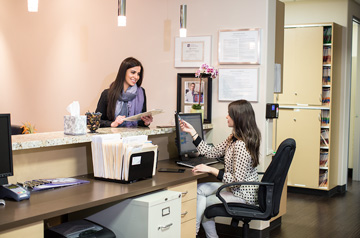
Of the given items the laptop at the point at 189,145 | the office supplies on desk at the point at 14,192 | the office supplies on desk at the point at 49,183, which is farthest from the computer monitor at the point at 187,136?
the office supplies on desk at the point at 14,192

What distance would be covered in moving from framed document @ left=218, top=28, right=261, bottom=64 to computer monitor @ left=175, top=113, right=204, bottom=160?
65 centimetres

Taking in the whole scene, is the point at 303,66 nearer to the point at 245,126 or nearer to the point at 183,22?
the point at 183,22

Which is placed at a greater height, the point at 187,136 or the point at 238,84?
the point at 238,84

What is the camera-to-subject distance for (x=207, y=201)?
3.51 metres

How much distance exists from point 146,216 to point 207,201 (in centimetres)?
98

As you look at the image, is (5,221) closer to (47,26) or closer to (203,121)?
(203,121)

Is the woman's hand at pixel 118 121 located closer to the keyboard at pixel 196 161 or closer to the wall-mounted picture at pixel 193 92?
the keyboard at pixel 196 161

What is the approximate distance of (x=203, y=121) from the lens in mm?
4359

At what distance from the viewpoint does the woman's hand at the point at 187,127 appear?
144 inches

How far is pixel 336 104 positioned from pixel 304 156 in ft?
2.84

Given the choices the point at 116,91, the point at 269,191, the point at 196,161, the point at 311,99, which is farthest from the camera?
the point at 311,99

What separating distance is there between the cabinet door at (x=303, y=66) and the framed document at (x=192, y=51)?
86.3 inches

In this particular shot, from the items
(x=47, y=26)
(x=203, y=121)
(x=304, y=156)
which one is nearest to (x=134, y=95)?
(x=203, y=121)

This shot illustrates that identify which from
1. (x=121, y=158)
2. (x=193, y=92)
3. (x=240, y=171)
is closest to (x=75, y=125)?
(x=121, y=158)
